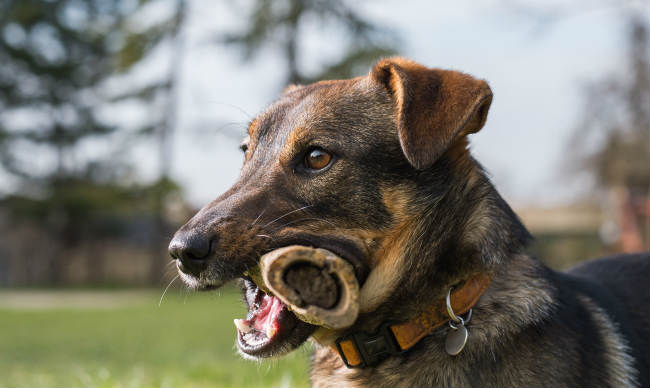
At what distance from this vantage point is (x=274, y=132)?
3.37 meters

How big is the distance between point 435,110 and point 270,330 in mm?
Answer: 1280

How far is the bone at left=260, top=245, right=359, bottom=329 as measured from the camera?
8.45ft

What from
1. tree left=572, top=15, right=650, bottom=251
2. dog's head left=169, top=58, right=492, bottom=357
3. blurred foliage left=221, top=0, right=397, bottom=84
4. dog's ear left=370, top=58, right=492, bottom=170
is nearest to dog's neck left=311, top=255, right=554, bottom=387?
dog's head left=169, top=58, right=492, bottom=357

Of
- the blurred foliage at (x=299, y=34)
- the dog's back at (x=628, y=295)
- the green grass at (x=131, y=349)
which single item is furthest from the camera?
the blurred foliage at (x=299, y=34)

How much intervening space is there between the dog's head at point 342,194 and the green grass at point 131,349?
49cm

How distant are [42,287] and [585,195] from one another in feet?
90.2

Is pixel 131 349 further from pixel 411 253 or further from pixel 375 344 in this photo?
pixel 411 253

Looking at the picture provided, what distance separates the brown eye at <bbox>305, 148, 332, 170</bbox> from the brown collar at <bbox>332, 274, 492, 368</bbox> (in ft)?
2.69

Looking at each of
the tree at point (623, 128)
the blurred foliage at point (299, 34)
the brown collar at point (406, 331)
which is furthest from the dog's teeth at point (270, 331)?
the tree at point (623, 128)

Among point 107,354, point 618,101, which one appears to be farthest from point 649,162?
point 107,354

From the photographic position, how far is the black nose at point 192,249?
8.62ft

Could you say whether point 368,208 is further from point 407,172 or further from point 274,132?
point 274,132

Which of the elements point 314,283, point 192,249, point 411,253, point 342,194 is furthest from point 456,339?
point 192,249

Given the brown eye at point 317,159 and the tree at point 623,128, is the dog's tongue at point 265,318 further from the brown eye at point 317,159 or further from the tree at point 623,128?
the tree at point 623,128
